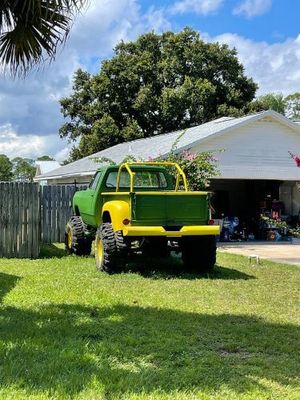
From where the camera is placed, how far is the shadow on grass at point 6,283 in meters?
8.17

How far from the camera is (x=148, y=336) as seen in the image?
584cm

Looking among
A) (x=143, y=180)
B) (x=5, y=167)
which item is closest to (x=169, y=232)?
(x=143, y=180)

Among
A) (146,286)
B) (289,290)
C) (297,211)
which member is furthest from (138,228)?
(297,211)

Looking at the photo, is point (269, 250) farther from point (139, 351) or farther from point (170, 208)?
point (139, 351)

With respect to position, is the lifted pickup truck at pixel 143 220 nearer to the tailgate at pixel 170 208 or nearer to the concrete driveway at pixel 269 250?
the tailgate at pixel 170 208

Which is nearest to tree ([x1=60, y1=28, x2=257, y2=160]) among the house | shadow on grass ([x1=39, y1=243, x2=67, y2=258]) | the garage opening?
the garage opening

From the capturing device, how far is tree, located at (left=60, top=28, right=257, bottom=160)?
122 ft

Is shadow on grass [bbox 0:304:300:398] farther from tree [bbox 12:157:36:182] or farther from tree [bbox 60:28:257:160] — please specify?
tree [bbox 12:157:36:182]

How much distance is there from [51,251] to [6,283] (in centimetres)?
524

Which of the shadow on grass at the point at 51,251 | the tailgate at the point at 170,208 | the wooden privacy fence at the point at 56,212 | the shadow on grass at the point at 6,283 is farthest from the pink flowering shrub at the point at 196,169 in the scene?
the shadow on grass at the point at 6,283

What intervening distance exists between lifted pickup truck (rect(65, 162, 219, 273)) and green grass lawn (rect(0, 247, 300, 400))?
0.59 metres

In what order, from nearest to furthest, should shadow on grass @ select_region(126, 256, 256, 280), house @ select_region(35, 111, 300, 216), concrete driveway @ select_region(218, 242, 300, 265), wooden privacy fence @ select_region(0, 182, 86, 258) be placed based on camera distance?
shadow on grass @ select_region(126, 256, 256, 280) < wooden privacy fence @ select_region(0, 182, 86, 258) < concrete driveway @ select_region(218, 242, 300, 265) < house @ select_region(35, 111, 300, 216)

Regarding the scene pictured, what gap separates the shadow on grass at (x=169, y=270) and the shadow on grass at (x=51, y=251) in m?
2.27

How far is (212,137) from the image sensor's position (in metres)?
19.2
